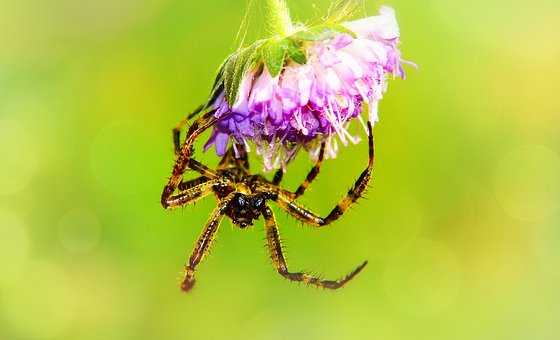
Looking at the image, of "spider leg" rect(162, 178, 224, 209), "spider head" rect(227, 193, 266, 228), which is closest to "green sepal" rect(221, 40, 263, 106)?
"spider leg" rect(162, 178, 224, 209)

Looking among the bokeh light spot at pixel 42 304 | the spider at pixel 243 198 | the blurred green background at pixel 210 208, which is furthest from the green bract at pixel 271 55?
the bokeh light spot at pixel 42 304

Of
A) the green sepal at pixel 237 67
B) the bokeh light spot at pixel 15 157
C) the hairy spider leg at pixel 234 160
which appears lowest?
the bokeh light spot at pixel 15 157

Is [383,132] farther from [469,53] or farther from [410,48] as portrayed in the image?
[469,53]

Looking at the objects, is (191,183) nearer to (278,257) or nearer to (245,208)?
(245,208)

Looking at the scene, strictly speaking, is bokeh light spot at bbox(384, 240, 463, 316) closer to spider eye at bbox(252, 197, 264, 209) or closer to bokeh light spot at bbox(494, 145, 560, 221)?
bokeh light spot at bbox(494, 145, 560, 221)

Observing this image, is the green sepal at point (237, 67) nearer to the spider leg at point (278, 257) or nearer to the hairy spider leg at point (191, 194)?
the hairy spider leg at point (191, 194)

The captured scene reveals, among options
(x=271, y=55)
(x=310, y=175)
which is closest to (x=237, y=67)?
(x=271, y=55)
